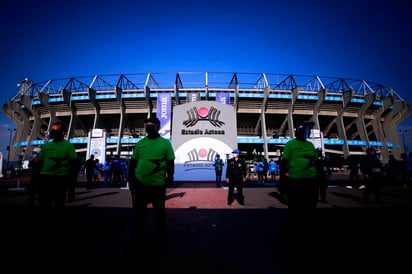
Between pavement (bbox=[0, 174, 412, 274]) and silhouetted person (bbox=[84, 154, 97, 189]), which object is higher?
silhouetted person (bbox=[84, 154, 97, 189])

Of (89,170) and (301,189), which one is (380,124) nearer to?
(301,189)

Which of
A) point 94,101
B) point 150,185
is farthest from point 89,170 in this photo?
point 94,101

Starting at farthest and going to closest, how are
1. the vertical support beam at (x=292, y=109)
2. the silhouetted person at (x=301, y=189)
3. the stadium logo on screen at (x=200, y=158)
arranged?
the vertical support beam at (x=292, y=109) → the stadium logo on screen at (x=200, y=158) → the silhouetted person at (x=301, y=189)

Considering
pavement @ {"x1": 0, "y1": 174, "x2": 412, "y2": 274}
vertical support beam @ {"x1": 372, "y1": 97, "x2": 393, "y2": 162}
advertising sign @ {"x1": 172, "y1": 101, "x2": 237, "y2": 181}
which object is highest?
vertical support beam @ {"x1": 372, "y1": 97, "x2": 393, "y2": 162}

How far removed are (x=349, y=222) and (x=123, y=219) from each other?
4645mm

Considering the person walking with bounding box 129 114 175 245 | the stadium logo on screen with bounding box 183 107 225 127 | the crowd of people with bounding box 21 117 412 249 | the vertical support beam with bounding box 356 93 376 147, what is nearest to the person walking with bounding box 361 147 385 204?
the crowd of people with bounding box 21 117 412 249

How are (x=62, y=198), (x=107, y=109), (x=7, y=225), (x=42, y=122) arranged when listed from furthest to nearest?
(x=42, y=122)
(x=107, y=109)
(x=7, y=225)
(x=62, y=198)

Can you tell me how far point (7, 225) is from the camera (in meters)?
3.40

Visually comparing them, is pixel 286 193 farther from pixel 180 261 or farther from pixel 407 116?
pixel 407 116

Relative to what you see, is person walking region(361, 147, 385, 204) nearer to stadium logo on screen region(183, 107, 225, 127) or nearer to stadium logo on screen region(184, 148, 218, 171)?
stadium logo on screen region(184, 148, 218, 171)

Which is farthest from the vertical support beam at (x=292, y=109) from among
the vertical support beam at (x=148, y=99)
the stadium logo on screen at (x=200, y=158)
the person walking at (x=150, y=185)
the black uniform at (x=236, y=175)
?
the person walking at (x=150, y=185)

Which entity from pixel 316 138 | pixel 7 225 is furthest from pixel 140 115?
pixel 7 225

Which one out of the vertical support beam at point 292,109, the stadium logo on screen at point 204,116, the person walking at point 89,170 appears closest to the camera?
the person walking at point 89,170

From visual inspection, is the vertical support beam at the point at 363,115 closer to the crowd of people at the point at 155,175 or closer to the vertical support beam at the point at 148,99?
the vertical support beam at the point at 148,99
